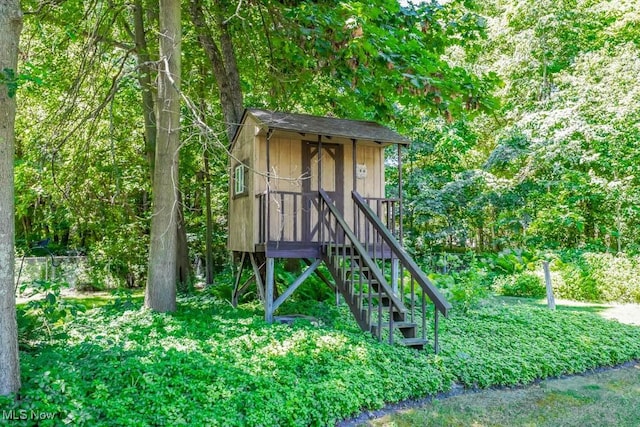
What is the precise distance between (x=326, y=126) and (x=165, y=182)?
9.34 feet

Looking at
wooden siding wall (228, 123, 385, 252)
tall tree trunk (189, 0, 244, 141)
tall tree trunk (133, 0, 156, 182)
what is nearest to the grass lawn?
wooden siding wall (228, 123, 385, 252)

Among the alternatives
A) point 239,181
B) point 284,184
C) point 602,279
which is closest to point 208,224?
point 239,181

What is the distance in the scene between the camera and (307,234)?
7.81 metres

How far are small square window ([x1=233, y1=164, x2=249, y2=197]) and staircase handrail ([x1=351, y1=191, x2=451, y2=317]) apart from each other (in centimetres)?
203

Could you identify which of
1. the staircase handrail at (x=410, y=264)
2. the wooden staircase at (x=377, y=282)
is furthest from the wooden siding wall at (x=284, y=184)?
the staircase handrail at (x=410, y=264)

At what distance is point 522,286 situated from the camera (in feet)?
40.8

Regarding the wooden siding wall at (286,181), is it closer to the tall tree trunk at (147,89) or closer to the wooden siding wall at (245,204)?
the wooden siding wall at (245,204)

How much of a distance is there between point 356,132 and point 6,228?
546cm

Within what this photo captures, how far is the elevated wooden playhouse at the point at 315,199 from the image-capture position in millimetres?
7172

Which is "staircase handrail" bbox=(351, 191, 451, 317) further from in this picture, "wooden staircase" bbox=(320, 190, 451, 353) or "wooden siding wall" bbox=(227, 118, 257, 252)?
"wooden siding wall" bbox=(227, 118, 257, 252)

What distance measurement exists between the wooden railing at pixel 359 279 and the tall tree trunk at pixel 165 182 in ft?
7.99

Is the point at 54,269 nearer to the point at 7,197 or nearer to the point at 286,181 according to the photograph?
the point at 286,181

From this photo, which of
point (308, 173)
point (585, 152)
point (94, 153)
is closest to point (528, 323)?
point (308, 173)

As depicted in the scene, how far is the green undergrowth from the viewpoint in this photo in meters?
3.75
